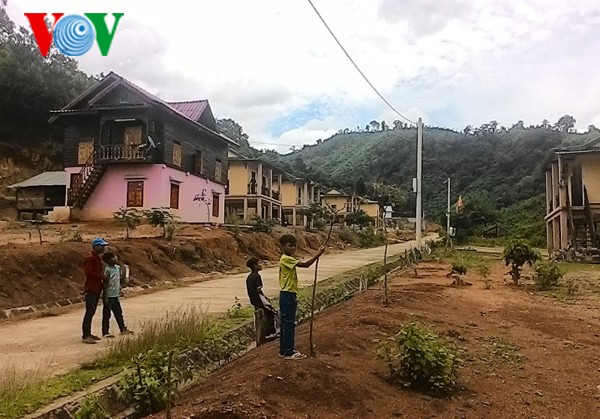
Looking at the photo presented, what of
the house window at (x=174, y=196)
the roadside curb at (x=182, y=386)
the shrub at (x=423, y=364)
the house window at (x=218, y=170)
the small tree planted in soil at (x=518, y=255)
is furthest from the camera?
the house window at (x=218, y=170)

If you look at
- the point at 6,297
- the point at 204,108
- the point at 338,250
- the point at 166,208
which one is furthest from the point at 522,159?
the point at 6,297

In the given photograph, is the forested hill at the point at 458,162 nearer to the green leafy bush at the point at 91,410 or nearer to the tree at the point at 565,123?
the tree at the point at 565,123

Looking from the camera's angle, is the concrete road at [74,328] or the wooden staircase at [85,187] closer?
the concrete road at [74,328]

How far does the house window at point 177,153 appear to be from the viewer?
30.0 meters

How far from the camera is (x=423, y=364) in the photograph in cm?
616

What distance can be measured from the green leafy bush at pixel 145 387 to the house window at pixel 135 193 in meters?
23.5

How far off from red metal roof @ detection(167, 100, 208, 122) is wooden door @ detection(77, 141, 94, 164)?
16.1ft

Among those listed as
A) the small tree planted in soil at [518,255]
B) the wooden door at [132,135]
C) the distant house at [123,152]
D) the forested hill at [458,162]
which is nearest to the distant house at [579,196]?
the small tree planted in soil at [518,255]

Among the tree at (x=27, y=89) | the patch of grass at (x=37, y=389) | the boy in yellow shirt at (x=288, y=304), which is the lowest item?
the patch of grass at (x=37, y=389)

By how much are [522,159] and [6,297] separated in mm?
82307

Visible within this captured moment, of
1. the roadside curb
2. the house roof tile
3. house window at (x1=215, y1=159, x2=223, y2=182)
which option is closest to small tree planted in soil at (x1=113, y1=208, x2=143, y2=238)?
house window at (x1=215, y1=159, x2=223, y2=182)

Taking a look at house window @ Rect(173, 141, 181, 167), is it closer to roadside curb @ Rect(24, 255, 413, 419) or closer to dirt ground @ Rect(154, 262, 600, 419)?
roadside curb @ Rect(24, 255, 413, 419)

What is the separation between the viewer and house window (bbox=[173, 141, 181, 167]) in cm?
3005

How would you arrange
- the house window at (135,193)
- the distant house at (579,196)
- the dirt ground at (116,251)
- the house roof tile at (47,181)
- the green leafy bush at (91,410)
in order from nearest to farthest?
1. the green leafy bush at (91,410)
2. the dirt ground at (116,251)
3. the house window at (135,193)
4. the distant house at (579,196)
5. the house roof tile at (47,181)
